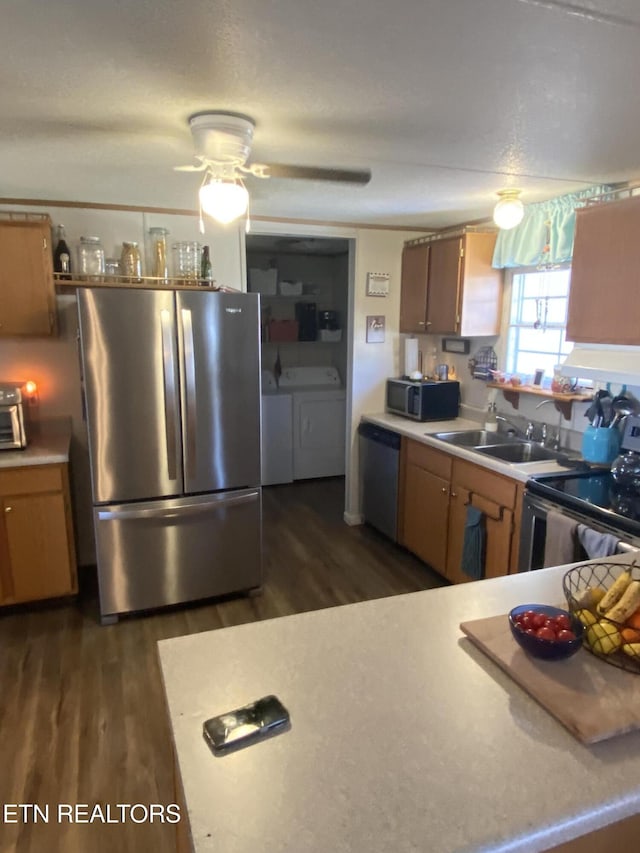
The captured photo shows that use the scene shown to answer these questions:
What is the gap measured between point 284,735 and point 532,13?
144 centimetres

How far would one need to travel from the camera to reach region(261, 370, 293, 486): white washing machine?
5.00 metres

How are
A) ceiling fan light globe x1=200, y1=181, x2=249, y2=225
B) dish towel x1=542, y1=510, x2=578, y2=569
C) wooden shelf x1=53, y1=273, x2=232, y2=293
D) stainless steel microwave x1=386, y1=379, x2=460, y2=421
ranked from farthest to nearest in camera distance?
Answer: stainless steel microwave x1=386, y1=379, x2=460, y2=421, wooden shelf x1=53, y1=273, x2=232, y2=293, dish towel x1=542, y1=510, x2=578, y2=569, ceiling fan light globe x1=200, y1=181, x2=249, y2=225

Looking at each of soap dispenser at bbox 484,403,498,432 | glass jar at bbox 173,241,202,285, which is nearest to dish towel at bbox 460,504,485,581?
soap dispenser at bbox 484,403,498,432

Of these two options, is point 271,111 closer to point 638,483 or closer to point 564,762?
point 564,762

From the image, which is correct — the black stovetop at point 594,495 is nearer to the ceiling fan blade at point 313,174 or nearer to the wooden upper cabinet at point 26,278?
the ceiling fan blade at point 313,174

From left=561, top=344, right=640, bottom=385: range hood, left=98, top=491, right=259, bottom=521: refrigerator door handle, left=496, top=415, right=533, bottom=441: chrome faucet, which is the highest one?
left=561, top=344, right=640, bottom=385: range hood

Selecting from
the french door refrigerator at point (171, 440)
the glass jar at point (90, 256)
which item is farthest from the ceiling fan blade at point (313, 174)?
the glass jar at point (90, 256)

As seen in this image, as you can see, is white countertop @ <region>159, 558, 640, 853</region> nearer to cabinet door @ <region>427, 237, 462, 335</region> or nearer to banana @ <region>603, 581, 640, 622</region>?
banana @ <region>603, 581, 640, 622</region>

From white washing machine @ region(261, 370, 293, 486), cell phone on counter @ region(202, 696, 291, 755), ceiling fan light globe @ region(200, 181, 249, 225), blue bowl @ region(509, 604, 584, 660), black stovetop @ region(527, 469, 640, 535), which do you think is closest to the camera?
cell phone on counter @ region(202, 696, 291, 755)

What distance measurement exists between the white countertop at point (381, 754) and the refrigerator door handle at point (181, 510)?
1.68 meters

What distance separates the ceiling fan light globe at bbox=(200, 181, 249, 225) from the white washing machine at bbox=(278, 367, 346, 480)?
10.2 feet

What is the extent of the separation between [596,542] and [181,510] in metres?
1.94

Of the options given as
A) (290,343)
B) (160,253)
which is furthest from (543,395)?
(290,343)

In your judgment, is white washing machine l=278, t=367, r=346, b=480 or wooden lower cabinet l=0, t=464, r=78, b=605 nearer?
wooden lower cabinet l=0, t=464, r=78, b=605
